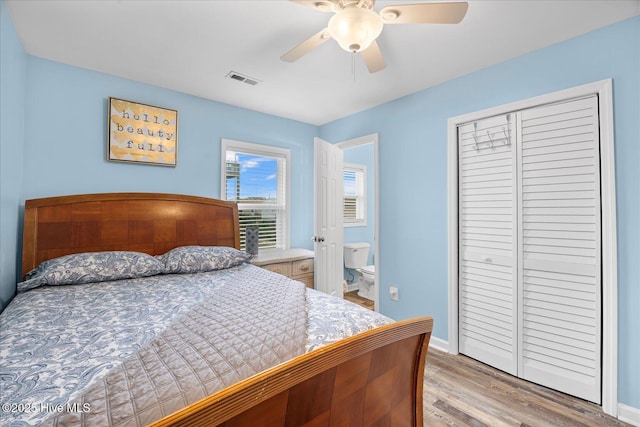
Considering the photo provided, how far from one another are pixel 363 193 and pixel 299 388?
4.25m

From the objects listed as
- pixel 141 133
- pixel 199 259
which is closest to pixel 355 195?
pixel 199 259

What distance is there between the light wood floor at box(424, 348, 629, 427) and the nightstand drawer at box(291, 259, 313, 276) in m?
1.46

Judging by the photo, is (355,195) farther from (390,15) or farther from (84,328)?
(84,328)

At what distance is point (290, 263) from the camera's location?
9.87ft

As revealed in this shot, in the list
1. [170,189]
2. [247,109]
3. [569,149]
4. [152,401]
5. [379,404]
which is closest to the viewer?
[152,401]

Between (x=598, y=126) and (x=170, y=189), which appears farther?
(x=170, y=189)

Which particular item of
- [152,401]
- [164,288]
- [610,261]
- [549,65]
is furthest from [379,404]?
[549,65]

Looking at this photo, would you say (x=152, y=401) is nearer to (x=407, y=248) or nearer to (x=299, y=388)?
(x=299, y=388)

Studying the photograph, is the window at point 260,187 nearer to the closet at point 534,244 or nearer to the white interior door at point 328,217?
the white interior door at point 328,217

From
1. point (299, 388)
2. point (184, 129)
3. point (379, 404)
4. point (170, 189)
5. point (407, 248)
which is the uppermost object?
point (184, 129)

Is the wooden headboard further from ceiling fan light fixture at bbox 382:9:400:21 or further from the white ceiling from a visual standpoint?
ceiling fan light fixture at bbox 382:9:400:21

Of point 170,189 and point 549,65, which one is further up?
point 549,65

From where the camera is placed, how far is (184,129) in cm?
287

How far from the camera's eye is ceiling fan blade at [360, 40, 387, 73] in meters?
1.59
